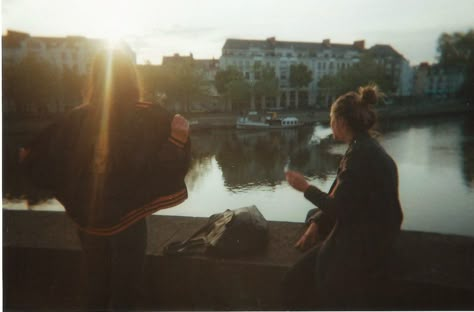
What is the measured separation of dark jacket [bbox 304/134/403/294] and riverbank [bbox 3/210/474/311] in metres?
0.50

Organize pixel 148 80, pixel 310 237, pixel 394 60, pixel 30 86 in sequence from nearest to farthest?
pixel 310 237 → pixel 30 86 → pixel 394 60 → pixel 148 80

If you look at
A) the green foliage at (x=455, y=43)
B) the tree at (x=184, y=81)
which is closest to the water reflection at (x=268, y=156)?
the tree at (x=184, y=81)

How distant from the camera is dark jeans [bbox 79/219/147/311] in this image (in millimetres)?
1478

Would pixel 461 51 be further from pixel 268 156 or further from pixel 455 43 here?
pixel 268 156

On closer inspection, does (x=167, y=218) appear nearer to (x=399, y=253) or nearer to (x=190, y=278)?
(x=190, y=278)

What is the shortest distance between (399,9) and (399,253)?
205 centimetres

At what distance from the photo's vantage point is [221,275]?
2.06 m

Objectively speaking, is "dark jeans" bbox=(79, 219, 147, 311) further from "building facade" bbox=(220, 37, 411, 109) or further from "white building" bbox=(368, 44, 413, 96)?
"building facade" bbox=(220, 37, 411, 109)

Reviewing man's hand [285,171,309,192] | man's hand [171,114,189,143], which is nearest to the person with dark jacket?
man's hand [171,114,189,143]

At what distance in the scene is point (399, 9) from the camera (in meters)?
2.95

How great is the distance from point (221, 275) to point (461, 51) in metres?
3.24

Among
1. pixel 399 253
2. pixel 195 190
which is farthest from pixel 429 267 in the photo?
pixel 195 190

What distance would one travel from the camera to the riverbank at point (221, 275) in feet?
5.99

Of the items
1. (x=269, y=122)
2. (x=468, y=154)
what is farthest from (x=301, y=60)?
(x=269, y=122)
